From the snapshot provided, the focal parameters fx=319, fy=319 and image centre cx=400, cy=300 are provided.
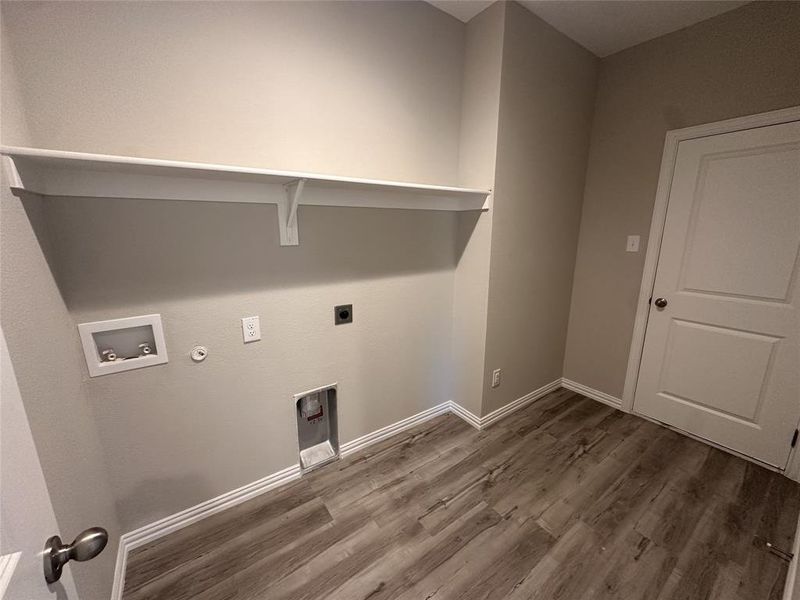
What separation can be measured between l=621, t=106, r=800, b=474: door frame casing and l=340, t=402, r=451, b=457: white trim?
1381 millimetres

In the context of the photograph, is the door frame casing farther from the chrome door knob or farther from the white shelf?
the chrome door knob

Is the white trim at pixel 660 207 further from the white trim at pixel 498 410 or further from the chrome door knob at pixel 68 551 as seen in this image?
the chrome door knob at pixel 68 551

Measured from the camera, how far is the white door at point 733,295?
171 centimetres

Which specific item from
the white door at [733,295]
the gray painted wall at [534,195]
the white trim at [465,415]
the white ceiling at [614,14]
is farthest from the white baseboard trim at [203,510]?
the white ceiling at [614,14]

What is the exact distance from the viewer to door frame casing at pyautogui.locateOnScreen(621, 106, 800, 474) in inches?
67.1

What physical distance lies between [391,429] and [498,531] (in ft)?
2.77

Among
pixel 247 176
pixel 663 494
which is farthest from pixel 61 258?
pixel 663 494

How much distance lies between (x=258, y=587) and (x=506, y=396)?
1.77 meters

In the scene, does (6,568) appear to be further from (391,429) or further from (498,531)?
(391,429)

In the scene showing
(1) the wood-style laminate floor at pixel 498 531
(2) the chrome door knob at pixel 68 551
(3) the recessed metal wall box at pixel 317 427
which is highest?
(2) the chrome door knob at pixel 68 551

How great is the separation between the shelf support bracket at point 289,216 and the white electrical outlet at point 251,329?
0.38 metres

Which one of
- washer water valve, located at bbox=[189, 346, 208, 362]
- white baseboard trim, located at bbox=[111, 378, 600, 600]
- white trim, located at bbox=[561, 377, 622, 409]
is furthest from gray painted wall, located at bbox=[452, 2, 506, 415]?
washer water valve, located at bbox=[189, 346, 208, 362]

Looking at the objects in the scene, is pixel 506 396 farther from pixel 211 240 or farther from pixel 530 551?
pixel 211 240

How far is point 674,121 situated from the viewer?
1.99m
